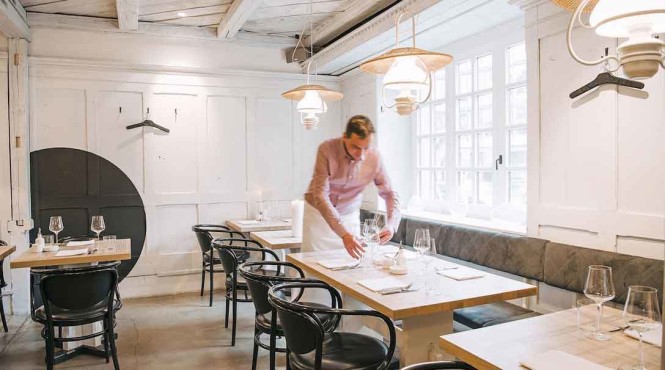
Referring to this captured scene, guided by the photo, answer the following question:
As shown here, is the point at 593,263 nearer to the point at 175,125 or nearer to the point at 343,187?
the point at 343,187

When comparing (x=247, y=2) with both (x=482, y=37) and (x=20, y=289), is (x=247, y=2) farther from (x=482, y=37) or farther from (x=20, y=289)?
(x=20, y=289)

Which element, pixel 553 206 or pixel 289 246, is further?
pixel 289 246

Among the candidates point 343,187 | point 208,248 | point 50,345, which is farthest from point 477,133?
point 50,345

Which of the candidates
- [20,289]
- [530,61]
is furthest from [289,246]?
[20,289]

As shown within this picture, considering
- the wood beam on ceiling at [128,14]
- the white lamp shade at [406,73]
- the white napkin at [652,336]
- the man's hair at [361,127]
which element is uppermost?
the wood beam on ceiling at [128,14]

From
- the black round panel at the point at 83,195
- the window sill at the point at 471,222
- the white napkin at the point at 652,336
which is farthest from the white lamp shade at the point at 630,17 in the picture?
the black round panel at the point at 83,195

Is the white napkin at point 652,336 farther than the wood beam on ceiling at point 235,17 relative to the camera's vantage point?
No

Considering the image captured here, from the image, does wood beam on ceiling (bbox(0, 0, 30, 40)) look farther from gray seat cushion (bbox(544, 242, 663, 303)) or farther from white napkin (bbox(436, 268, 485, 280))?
gray seat cushion (bbox(544, 242, 663, 303))

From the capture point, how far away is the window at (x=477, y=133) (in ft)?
13.5

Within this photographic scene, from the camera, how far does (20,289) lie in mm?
4773

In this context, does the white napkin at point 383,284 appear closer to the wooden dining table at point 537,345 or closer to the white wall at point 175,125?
the wooden dining table at point 537,345

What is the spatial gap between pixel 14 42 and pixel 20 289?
241 centimetres

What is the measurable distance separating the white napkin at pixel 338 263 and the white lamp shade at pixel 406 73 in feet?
3.50

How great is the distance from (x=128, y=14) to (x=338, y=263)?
3.25 metres
